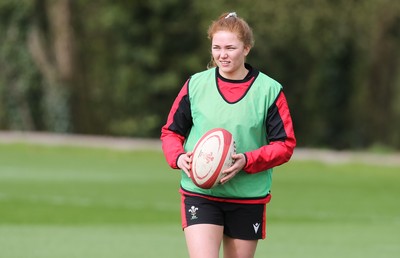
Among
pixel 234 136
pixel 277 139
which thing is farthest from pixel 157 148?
pixel 234 136

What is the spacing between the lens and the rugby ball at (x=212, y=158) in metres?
8.02

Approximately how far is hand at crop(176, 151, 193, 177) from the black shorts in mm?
251

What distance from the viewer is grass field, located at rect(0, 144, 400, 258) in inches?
561

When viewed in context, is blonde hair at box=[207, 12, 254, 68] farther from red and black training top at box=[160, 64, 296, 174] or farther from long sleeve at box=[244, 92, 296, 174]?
long sleeve at box=[244, 92, 296, 174]

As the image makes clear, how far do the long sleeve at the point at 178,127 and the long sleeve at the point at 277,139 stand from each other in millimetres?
481

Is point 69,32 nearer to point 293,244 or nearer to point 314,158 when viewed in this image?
point 314,158

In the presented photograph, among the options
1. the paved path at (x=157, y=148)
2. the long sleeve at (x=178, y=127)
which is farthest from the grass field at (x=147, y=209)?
the long sleeve at (x=178, y=127)

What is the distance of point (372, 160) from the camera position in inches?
1209

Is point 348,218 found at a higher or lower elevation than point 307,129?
higher

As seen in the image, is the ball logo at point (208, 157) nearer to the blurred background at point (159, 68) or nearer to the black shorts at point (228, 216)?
the black shorts at point (228, 216)

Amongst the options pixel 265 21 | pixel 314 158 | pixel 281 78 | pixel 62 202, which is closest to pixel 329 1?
pixel 265 21

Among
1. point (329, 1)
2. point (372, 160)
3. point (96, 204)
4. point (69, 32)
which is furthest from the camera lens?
point (69, 32)

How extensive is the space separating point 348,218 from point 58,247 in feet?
19.4

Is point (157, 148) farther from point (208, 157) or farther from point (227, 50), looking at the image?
point (208, 157)
